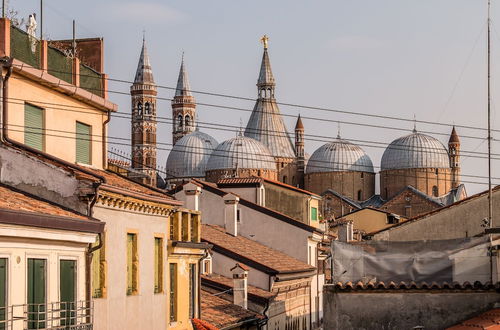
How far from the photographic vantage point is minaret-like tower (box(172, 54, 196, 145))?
141125 mm

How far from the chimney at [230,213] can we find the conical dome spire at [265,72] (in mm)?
90597

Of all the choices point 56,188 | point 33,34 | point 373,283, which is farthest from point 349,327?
point 33,34

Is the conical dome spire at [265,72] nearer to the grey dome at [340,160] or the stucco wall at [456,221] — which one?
the grey dome at [340,160]

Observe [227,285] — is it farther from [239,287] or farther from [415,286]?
[415,286]

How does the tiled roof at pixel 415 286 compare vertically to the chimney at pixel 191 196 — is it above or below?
below

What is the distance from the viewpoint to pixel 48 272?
15281 millimetres

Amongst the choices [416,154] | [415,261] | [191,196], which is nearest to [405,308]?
[415,261]

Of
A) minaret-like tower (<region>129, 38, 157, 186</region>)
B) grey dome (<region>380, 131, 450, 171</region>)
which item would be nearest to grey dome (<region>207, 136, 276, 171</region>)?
grey dome (<region>380, 131, 450, 171</region>)

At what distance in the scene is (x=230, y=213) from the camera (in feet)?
130

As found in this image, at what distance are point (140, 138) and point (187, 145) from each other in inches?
638

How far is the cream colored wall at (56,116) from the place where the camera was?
1759 centimetres

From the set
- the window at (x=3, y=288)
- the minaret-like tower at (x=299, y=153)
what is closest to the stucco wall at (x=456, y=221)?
the window at (x=3, y=288)

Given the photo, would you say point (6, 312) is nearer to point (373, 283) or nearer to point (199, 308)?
point (373, 283)

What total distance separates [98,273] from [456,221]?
1039 centimetres
